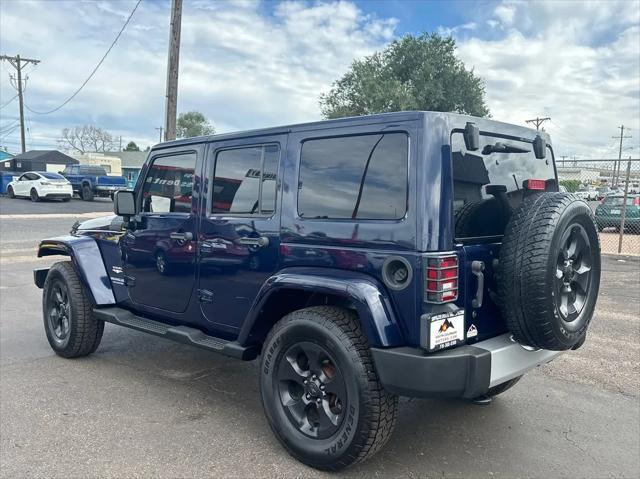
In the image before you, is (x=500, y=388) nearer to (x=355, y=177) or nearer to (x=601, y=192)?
(x=355, y=177)

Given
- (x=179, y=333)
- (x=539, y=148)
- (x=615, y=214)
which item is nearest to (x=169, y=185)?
(x=179, y=333)

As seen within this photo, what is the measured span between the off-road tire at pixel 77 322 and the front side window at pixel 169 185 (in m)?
1.01

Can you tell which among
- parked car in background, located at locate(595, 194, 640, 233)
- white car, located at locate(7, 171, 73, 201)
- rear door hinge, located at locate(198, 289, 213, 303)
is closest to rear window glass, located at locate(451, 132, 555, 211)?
rear door hinge, located at locate(198, 289, 213, 303)

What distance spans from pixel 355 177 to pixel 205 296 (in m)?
1.50

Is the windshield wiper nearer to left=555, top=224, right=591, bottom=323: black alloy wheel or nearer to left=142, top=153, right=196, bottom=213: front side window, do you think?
left=555, top=224, right=591, bottom=323: black alloy wheel

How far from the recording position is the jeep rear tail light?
265 cm

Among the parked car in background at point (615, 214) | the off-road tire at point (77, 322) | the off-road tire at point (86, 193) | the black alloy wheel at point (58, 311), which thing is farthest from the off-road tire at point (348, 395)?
the off-road tire at point (86, 193)

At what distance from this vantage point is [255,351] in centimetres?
352

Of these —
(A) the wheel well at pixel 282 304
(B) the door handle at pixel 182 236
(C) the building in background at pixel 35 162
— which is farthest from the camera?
(C) the building in background at pixel 35 162

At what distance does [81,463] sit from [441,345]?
2.14m

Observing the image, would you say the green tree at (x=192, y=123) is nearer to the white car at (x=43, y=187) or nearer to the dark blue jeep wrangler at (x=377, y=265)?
the white car at (x=43, y=187)

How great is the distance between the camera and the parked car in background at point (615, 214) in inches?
615

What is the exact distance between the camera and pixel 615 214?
1563 centimetres

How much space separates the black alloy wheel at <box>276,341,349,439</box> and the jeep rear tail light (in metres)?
0.68
